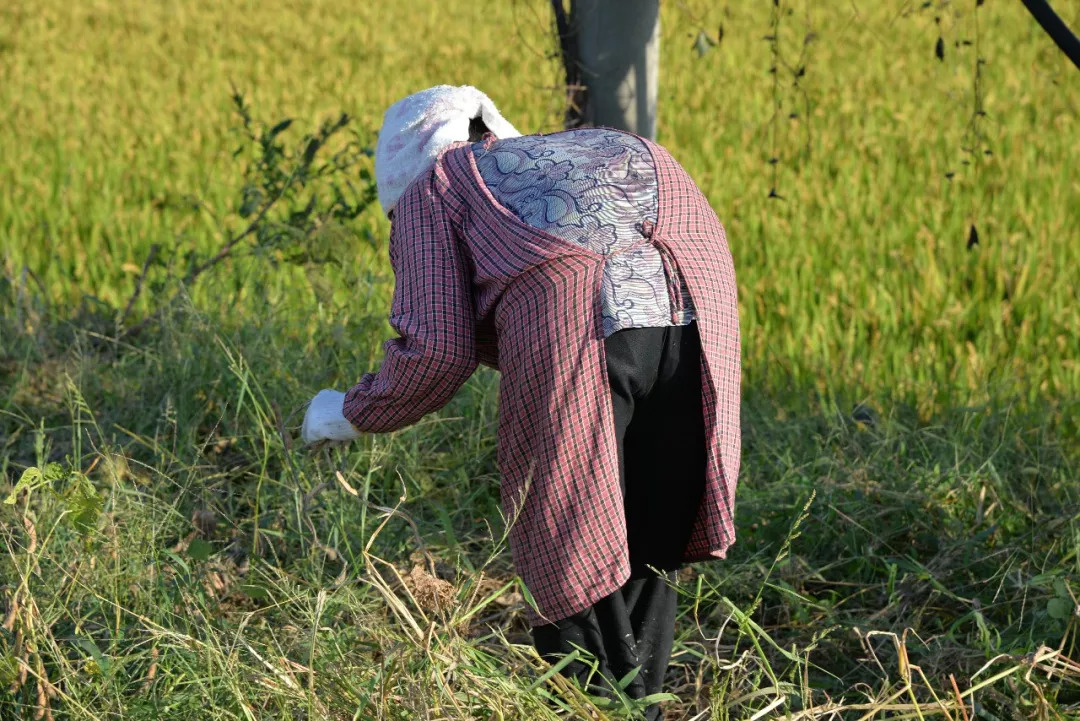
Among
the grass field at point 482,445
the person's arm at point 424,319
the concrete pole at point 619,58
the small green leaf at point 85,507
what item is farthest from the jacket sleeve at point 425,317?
the concrete pole at point 619,58

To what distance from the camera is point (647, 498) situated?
1.99m

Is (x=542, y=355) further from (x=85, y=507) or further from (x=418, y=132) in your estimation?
(x=85, y=507)

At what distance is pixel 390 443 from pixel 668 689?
86cm

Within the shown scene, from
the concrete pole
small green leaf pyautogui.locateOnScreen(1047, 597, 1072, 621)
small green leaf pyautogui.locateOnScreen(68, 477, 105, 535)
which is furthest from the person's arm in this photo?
small green leaf pyautogui.locateOnScreen(1047, 597, 1072, 621)

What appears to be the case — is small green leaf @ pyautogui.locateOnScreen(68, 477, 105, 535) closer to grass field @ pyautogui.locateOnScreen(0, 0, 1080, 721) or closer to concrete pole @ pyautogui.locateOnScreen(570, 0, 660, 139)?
grass field @ pyautogui.locateOnScreen(0, 0, 1080, 721)

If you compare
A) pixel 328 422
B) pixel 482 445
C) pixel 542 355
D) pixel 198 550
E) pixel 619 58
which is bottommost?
pixel 482 445

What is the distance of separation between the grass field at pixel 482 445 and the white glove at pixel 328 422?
0.66 ft

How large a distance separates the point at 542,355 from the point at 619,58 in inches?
47.7

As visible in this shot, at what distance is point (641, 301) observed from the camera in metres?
1.82

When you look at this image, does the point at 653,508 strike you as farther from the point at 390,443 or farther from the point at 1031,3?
the point at 1031,3

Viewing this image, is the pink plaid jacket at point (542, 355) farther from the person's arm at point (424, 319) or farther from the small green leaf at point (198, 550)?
the small green leaf at point (198, 550)

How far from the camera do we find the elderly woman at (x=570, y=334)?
1800mm

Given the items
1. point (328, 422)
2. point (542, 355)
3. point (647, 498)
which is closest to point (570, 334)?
point (542, 355)

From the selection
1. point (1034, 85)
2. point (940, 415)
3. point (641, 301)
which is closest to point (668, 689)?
point (641, 301)
